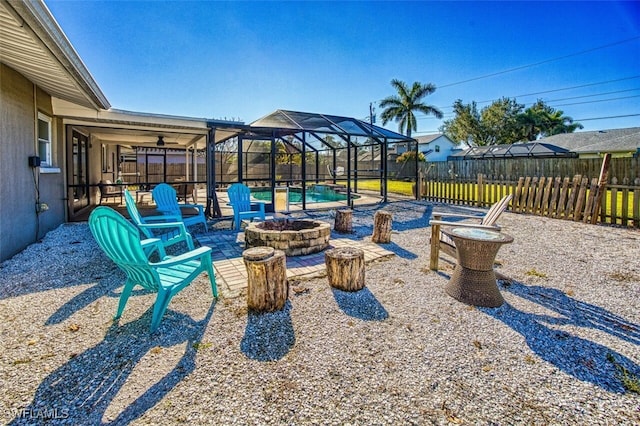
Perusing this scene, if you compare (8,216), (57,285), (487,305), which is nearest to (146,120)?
(8,216)

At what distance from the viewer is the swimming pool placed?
1306 centimetres

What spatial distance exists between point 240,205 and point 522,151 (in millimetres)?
26987

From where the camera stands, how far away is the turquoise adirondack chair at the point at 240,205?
21.5 feet

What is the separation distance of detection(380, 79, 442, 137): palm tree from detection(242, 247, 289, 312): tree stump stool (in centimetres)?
2778

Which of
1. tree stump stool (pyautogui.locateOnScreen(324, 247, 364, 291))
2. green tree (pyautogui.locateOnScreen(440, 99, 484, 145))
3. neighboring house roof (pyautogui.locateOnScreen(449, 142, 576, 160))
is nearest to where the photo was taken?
tree stump stool (pyautogui.locateOnScreen(324, 247, 364, 291))

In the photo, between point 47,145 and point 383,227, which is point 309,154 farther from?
point 47,145

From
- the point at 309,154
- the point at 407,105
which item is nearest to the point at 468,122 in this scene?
the point at 407,105

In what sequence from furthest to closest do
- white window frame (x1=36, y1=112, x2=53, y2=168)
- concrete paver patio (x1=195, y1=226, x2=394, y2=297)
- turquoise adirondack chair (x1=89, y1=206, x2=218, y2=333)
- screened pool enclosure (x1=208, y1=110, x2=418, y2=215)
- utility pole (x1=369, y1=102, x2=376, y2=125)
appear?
utility pole (x1=369, y1=102, x2=376, y2=125) → screened pool enclosure (x1=208, y1=110, x2=418, y2=215) → white window frame (x1=36, y1=112, x2=53, y2=168) → concrete paver patio (x1=195, y1=226, x2=394, y2=297) → turquoise adirondack chair (x1=89, y1=206, x2=218, y2=333)

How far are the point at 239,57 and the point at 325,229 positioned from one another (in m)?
8.51

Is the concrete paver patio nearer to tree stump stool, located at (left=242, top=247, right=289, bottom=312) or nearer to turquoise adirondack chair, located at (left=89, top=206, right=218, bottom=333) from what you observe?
tree stump stool, located at (left=242, top=247, right=289, bottom=312)

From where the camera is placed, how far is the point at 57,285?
352cm

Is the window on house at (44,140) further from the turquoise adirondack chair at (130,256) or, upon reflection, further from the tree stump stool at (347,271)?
the tree stump stool at (347,271)

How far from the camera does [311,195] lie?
48.3 ft

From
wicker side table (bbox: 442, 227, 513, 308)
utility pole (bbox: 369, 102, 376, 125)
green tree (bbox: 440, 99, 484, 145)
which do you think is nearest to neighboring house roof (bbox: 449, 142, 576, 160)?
green tree (bbox: 440, 99, 484, 145)
